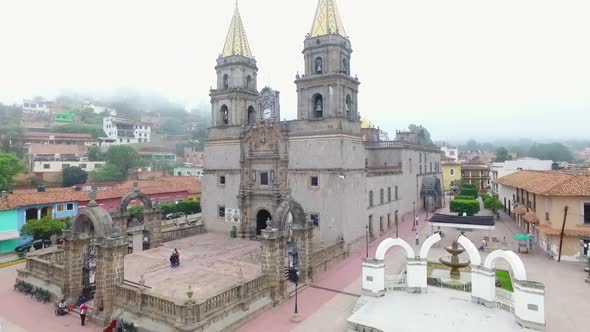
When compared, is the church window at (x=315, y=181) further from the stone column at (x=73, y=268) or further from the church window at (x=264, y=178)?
the stone column at (x=73, y=268)

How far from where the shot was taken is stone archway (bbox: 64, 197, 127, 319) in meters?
16.7

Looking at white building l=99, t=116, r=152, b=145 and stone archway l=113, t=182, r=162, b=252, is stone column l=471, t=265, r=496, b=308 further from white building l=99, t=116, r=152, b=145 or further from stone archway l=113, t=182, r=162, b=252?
white building l=99, t=116, r=152, b=145

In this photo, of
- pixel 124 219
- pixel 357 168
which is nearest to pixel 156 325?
pixel 124 219

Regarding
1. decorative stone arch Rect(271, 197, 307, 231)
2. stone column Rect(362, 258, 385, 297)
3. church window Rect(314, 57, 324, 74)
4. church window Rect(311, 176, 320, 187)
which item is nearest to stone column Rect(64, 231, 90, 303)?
decorative stone arch Rect(271, 197, 307, 231)

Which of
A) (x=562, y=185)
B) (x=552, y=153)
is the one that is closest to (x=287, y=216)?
(x=562, y=185)

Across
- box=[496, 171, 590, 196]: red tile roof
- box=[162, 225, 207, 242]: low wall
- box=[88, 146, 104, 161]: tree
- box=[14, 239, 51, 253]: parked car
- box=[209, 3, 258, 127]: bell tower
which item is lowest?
box=[14, 239, 51, 253]: parked car

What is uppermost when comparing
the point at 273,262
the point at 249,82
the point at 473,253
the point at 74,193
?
the point at 249,82

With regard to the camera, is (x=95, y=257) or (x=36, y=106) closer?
(x=95, y=257)

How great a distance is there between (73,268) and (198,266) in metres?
7.06

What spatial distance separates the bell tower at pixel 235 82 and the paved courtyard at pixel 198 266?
11.7m

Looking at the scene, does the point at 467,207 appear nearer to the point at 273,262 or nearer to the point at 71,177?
the point at 273,262

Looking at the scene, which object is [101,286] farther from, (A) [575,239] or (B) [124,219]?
(A) [575,239]

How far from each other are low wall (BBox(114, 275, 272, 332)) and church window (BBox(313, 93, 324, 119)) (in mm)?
15112

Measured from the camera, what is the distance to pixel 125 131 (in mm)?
113625
